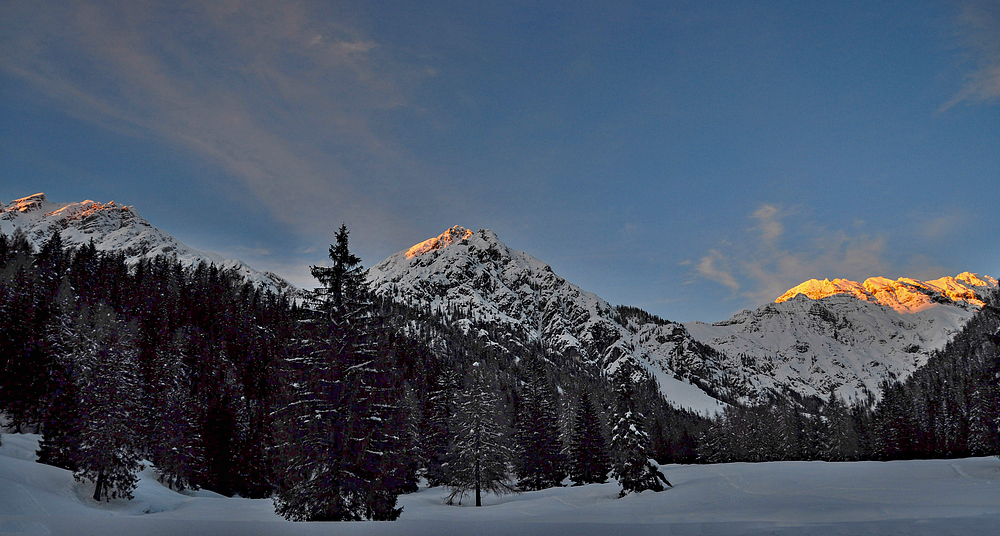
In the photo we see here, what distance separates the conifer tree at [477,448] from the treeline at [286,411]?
14 cm

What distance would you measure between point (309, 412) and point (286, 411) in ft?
3.61

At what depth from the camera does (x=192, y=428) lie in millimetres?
48406

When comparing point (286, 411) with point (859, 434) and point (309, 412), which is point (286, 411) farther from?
point (859, 434)

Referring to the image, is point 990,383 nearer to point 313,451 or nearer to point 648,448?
point 648,448

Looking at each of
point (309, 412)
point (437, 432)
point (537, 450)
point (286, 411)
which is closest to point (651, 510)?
point (309, 412)

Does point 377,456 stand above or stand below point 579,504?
above

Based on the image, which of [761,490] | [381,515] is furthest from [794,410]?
[381,515]

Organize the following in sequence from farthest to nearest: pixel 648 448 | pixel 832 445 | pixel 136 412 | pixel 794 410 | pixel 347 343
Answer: pixel 794 410 → pixel 832 445 → pixel 136 412 → pixel 648 448 → pixel 347 343

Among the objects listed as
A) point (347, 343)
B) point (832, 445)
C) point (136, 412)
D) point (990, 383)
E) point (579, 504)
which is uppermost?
point (347, 343)

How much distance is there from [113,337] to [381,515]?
44.8 meters

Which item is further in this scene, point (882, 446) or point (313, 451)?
point (882, 446)

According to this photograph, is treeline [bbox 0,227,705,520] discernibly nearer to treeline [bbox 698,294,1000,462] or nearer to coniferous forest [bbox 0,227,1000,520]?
coniferous forest [bbox 0,227,1000,520]

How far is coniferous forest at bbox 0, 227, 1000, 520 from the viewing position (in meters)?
18.8

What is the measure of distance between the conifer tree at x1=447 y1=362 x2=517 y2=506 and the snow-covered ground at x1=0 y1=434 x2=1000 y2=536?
3187 millimetres
